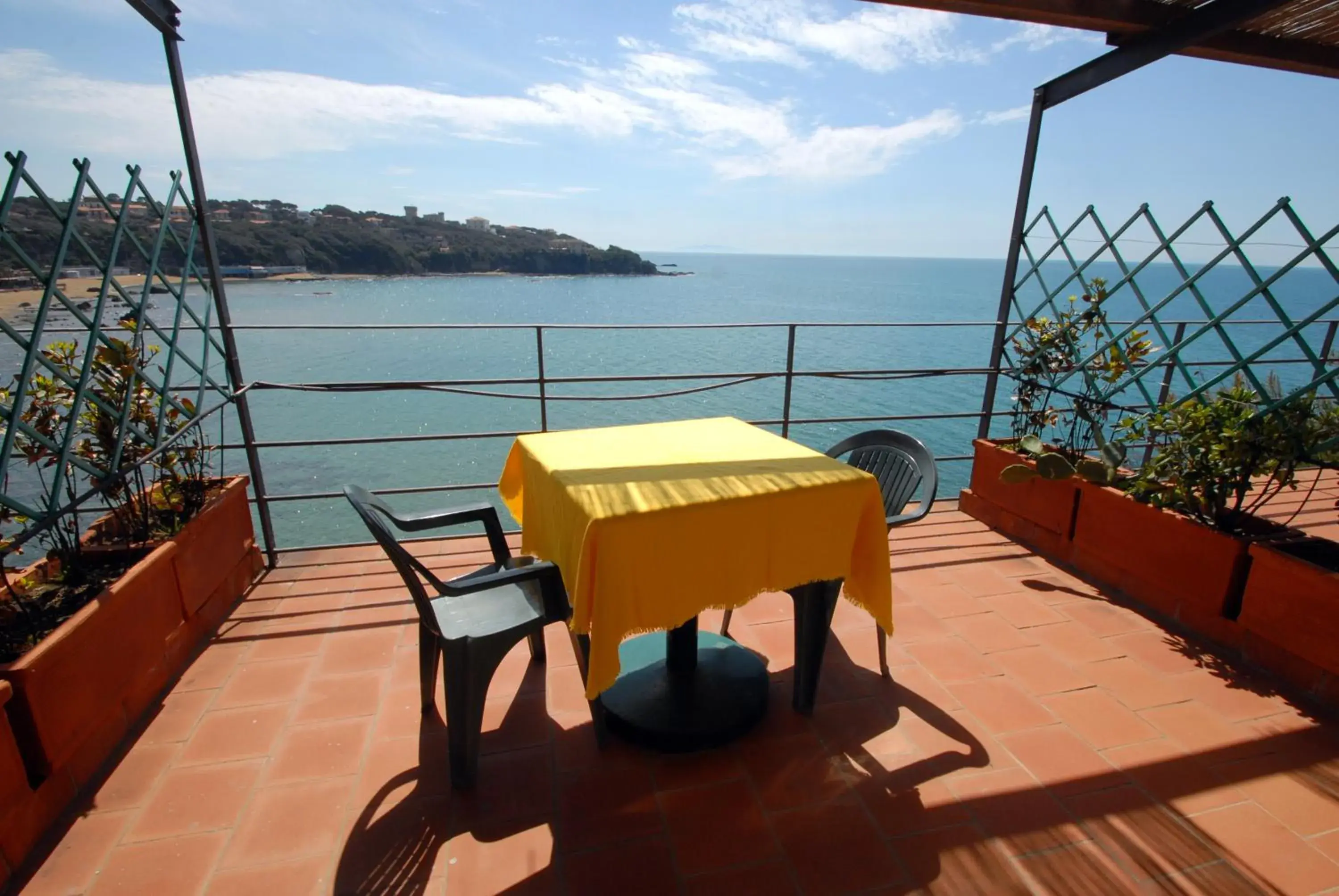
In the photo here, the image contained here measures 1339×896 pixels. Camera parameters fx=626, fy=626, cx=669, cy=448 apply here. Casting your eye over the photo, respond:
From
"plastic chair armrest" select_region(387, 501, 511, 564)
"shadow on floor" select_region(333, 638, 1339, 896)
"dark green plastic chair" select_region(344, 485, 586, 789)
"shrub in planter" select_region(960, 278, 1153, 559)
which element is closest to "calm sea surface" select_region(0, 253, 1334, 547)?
"shrub in planter" select_region(960, 278, 1153, 559)

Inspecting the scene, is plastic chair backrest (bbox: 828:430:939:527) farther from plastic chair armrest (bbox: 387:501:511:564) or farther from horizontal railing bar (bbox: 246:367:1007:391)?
plastic chair armrest (bbox: 387:501:511:564)

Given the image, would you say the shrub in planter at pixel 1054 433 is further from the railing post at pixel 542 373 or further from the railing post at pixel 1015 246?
the railing post at pixel 542 373

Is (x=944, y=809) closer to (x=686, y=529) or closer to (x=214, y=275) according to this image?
(x=686, y=529)

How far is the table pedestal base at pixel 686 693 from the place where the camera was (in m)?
1.71

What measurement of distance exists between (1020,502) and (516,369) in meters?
19.0

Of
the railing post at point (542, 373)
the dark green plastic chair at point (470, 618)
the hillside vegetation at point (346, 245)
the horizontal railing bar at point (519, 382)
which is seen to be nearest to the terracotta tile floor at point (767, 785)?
the dark green plastic chair at point (470, 618)

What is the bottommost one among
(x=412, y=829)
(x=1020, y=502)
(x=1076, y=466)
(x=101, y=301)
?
(x=412, y=829)

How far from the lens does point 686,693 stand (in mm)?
1846

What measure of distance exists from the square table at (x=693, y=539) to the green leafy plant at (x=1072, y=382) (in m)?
1.60

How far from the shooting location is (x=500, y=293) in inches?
1855

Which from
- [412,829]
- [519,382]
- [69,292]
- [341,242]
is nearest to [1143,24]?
[519,382]

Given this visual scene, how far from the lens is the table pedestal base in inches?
67.4

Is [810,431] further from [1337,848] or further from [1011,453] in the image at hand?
[1337,848]

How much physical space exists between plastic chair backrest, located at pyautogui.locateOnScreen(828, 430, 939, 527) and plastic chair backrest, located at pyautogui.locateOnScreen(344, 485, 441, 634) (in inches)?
52.8
